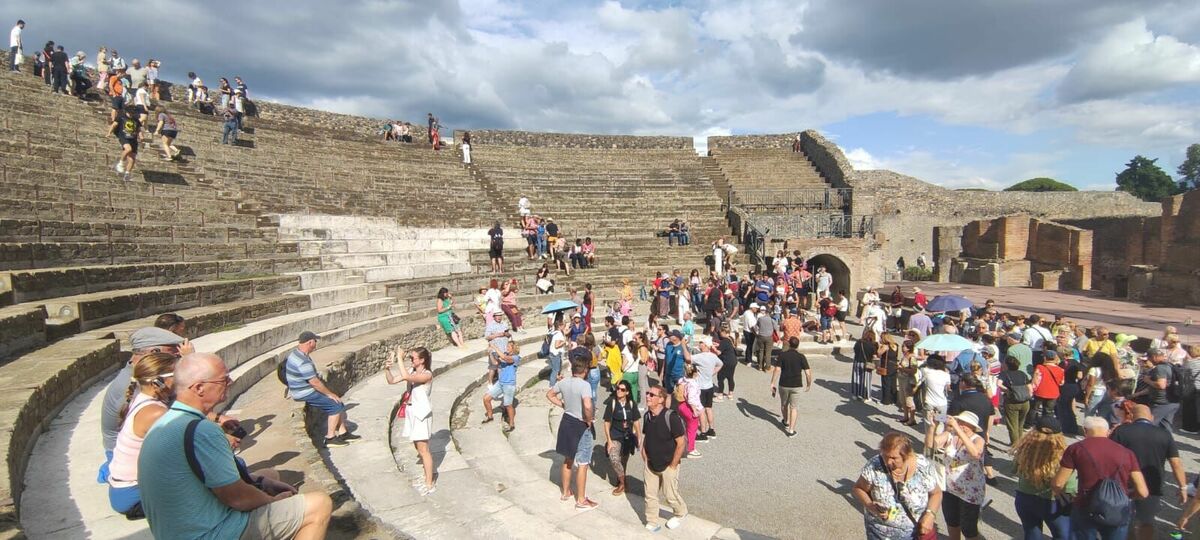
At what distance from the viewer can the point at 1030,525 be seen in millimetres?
4625

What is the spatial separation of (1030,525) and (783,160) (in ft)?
86.5

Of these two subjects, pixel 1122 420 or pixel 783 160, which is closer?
pixel 1122 420

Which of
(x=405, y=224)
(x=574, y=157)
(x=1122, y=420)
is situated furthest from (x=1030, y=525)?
(x=574, y=157)

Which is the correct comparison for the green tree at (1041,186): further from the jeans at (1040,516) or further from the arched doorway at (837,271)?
the jeans at (1040,516)

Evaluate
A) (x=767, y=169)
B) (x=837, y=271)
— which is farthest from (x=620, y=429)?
(x=767, y=169)

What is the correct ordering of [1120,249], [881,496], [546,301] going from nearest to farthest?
[881,496], [546,301], [1120,249]

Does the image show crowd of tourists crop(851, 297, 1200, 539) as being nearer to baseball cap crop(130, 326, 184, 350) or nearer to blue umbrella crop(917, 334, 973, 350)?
blue umbrella crop(917, 334, 973, 350)

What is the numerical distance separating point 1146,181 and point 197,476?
3583 inches

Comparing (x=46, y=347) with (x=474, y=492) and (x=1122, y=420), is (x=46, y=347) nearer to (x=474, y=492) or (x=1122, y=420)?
(x=474, y=492)

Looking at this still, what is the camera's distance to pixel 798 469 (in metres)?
6.75

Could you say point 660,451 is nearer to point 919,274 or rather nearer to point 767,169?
point 767,169

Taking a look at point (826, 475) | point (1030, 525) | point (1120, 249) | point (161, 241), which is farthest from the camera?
point (1120, 249)

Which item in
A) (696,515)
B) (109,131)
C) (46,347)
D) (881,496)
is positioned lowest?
(696,515)

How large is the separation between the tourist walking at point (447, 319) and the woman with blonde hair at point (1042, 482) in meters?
8.67
